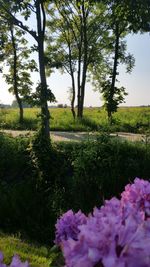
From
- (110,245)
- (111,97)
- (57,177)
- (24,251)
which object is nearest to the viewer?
(110,245)

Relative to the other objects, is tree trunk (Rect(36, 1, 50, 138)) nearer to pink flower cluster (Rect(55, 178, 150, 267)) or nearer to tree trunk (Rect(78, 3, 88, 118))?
pink flower cluster (Rect(55, 178, 150, 267))

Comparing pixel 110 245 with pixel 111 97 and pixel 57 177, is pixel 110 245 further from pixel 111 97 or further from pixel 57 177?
pixel 111 97

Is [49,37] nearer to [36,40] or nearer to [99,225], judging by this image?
[36,40]

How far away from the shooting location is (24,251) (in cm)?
814

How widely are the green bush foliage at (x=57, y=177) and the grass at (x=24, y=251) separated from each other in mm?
1094

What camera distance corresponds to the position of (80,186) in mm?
11047

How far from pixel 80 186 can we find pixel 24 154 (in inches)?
101

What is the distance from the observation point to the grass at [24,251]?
24.3ft

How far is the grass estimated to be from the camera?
7.42 meters

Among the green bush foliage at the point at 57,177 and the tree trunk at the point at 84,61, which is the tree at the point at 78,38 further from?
the green bush foliage at the point at 57,177

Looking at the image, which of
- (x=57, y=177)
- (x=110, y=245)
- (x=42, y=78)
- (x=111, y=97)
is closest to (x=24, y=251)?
(x=57, y=177)

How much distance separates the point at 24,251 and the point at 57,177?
386 cm

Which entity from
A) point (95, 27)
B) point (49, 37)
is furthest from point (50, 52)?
point (95, 27)

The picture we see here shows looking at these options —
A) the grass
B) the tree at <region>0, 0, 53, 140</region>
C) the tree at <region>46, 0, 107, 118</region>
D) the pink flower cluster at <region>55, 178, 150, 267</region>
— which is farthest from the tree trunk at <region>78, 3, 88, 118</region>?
the pink flower cluster at <region>55, 178, 150, 267</region>
